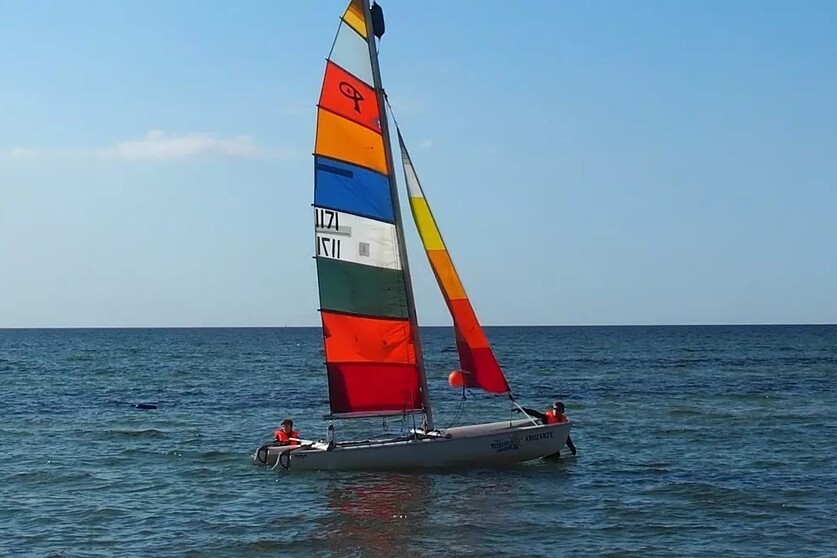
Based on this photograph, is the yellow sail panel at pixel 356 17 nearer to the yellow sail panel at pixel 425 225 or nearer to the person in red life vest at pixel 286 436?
the yellow sail panel at pixel 425 225

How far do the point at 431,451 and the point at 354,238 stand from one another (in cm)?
500

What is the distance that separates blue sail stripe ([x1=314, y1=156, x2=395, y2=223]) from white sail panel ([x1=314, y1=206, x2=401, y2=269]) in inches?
7.1

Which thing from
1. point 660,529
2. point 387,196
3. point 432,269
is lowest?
point 660,529

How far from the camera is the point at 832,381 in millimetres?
53750

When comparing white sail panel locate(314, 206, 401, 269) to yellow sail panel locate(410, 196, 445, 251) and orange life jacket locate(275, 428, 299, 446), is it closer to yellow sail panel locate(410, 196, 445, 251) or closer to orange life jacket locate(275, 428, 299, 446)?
yellow sail panel locate(410, 196, 445, 251)

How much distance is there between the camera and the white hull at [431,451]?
2327 cm

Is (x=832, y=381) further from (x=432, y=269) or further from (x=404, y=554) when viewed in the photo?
(x=404, y=554)

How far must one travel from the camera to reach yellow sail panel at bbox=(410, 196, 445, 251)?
24.8 meters

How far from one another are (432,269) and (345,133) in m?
3.86

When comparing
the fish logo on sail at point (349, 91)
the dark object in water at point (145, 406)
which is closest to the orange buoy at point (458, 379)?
the fish logo on sail at point (349, 91)

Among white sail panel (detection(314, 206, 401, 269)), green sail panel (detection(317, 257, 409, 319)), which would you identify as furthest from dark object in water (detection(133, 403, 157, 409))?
white sail panel (detection(314, 206, 401, 269))

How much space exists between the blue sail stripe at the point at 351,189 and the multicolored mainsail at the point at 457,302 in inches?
43.5

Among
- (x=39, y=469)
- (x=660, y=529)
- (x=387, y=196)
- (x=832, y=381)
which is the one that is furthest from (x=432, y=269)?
(x=832, y=381)

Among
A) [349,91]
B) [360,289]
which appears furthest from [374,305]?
[349,91]
